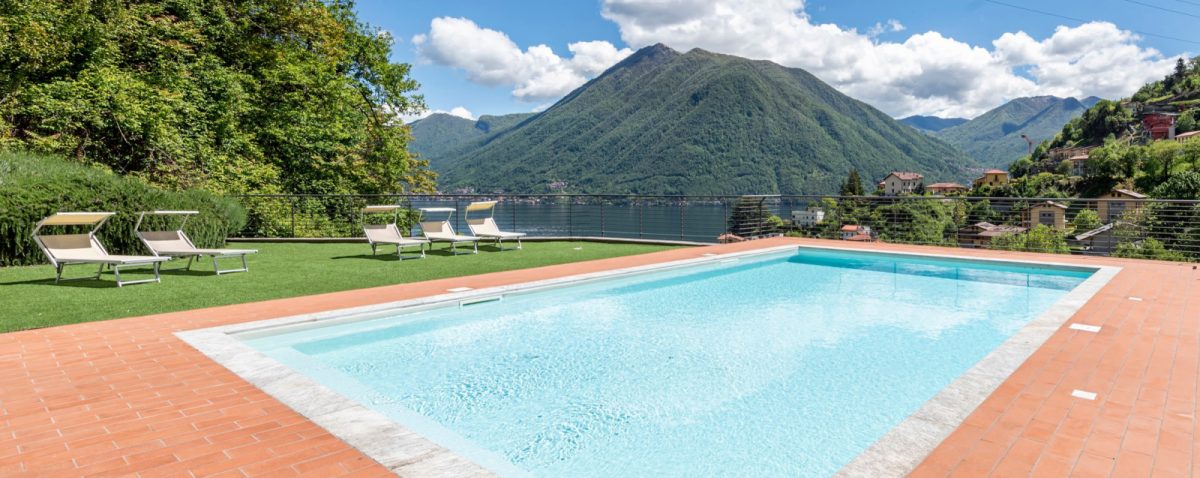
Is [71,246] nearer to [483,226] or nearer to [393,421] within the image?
[483,226]

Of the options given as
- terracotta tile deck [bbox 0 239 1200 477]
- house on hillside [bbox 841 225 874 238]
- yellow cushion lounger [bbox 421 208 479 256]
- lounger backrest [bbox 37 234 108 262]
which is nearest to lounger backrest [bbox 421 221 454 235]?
yellow cushion lounger [bbox 421 208 479 256]

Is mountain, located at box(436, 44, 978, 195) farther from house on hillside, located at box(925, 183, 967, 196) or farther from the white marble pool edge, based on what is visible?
the white marble pool edge

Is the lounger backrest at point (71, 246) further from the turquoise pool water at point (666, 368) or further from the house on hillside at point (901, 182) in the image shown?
the house on hillside at point (901, 182)

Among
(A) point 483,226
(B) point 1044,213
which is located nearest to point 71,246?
(A) point 483,226

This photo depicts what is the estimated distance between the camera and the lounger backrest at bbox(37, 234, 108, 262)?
6879 mm

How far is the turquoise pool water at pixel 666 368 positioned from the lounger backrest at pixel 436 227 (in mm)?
4594

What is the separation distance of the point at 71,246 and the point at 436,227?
5.35 metres

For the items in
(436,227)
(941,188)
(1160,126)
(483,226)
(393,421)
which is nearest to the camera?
(393,421)

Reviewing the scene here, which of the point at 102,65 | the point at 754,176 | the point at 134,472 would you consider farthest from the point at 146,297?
the point at 754,176

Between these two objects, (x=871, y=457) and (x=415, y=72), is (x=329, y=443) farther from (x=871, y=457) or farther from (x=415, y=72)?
(x=415, y=72)

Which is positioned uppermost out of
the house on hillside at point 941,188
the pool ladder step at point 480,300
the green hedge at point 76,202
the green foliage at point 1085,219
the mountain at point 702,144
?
the mountain at point 702,144

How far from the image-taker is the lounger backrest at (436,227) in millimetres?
11308

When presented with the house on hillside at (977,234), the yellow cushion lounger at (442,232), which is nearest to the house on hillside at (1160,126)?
the house on hillside at (977,234)

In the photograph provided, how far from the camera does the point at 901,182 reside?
339 ft
